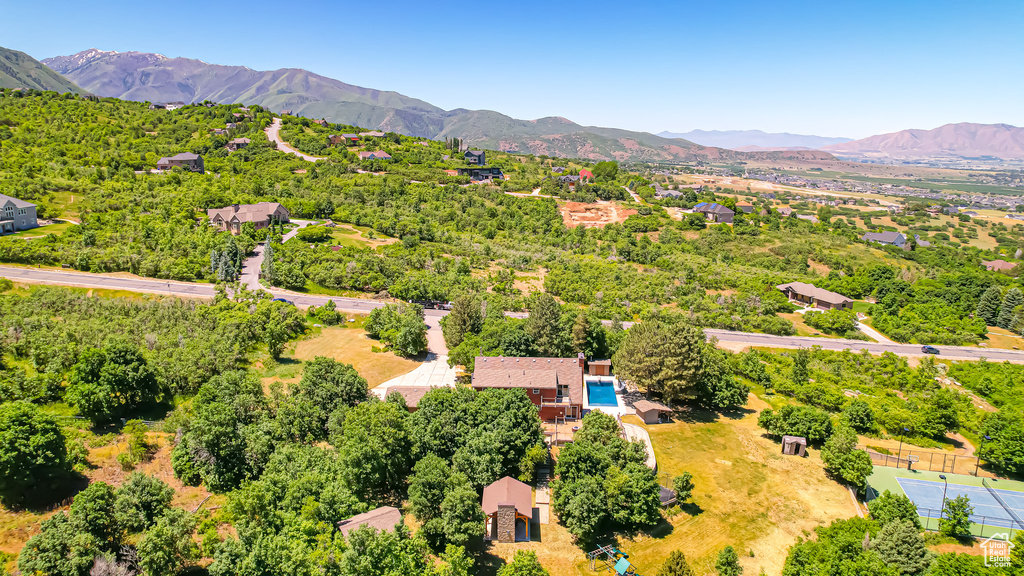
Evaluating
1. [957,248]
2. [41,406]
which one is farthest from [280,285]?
[957,248]

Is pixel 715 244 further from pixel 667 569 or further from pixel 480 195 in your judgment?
pixel 667 569

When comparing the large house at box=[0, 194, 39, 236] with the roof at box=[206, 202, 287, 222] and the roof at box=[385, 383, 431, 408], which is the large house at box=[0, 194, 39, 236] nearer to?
the roof at box=[206, 202, 287, 222]

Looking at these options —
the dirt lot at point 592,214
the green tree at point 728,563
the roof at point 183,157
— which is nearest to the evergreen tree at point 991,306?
the dirt lot at point 592,214

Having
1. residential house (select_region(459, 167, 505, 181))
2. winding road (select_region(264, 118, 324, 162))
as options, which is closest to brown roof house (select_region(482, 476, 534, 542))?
residential house (select_region(459, 167, 505, 181))

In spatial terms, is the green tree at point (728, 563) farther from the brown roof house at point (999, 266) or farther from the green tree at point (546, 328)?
the brown roof house at point (999, 266)

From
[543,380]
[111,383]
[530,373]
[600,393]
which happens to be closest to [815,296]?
[600,393]
